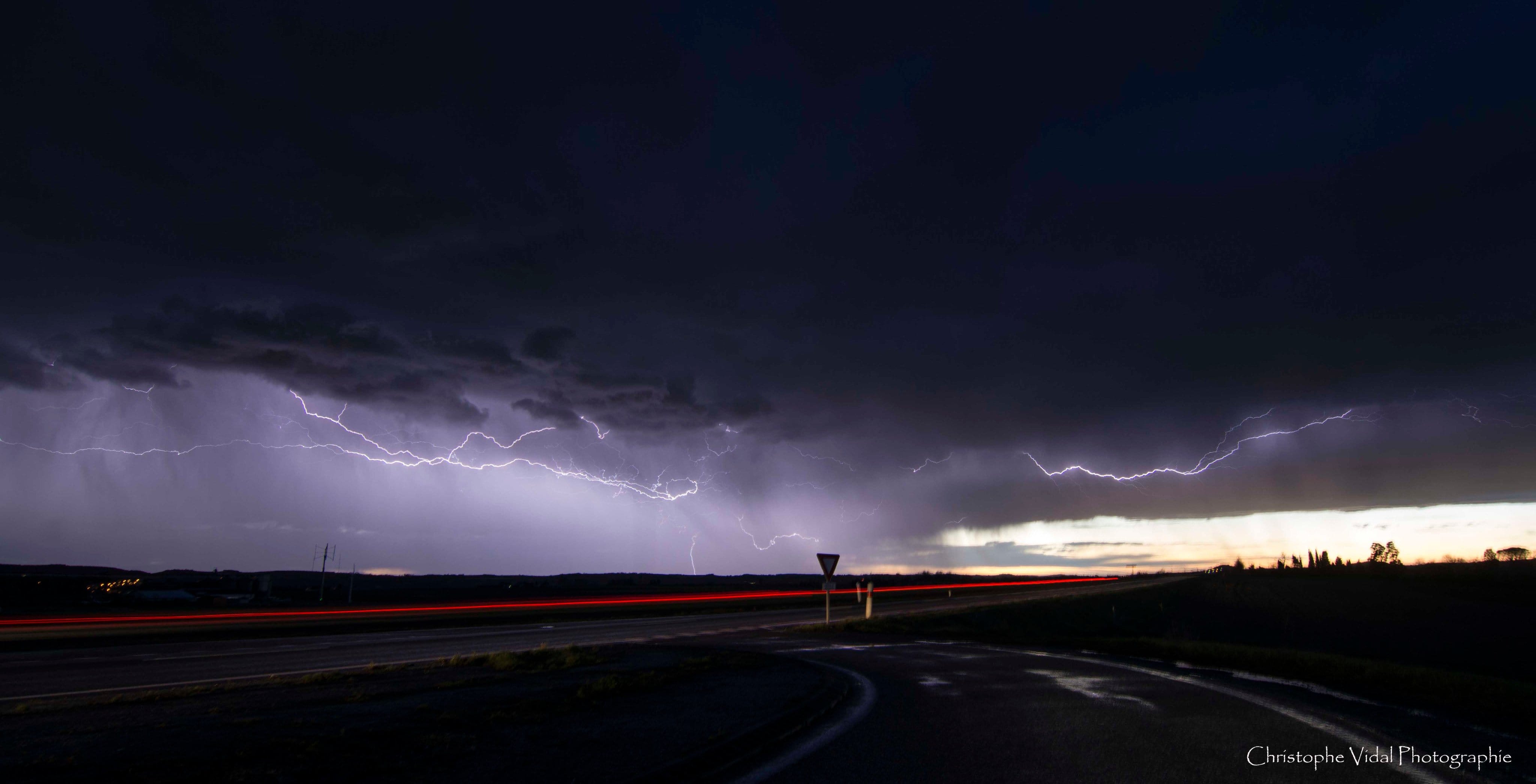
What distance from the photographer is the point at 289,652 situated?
19.8 metres

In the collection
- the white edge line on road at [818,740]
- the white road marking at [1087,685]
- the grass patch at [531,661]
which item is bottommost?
the grass patch at [531,661]

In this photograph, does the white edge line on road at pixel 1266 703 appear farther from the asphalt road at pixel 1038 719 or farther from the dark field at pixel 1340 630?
the dark field at pixel 1340 630

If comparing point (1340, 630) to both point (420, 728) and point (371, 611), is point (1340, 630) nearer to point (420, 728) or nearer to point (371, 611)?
point (420, 728)

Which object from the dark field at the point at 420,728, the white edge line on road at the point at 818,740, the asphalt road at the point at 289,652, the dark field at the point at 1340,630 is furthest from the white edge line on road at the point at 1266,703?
the asphalt road at the point at 289,652

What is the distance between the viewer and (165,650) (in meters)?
20.1

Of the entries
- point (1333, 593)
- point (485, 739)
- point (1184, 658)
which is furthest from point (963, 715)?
point (1333, 593)

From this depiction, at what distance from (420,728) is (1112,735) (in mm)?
7023

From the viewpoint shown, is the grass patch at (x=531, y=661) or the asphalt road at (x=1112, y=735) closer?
the asphalt road at (x=1112, y=735)

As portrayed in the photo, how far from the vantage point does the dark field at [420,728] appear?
6.02 metres

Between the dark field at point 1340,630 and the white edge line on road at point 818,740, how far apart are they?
6592 millimetres

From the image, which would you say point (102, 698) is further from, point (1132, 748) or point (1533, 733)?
point (1533, 733)

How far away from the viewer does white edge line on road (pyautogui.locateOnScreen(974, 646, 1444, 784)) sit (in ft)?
19.6

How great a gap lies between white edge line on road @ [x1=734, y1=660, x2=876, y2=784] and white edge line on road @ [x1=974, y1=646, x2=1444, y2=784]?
15.3ft

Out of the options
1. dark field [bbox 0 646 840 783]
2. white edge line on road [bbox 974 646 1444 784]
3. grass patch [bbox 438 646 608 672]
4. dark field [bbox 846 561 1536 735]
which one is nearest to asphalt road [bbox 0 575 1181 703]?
grass patch [bbox 438 646 608 672]
